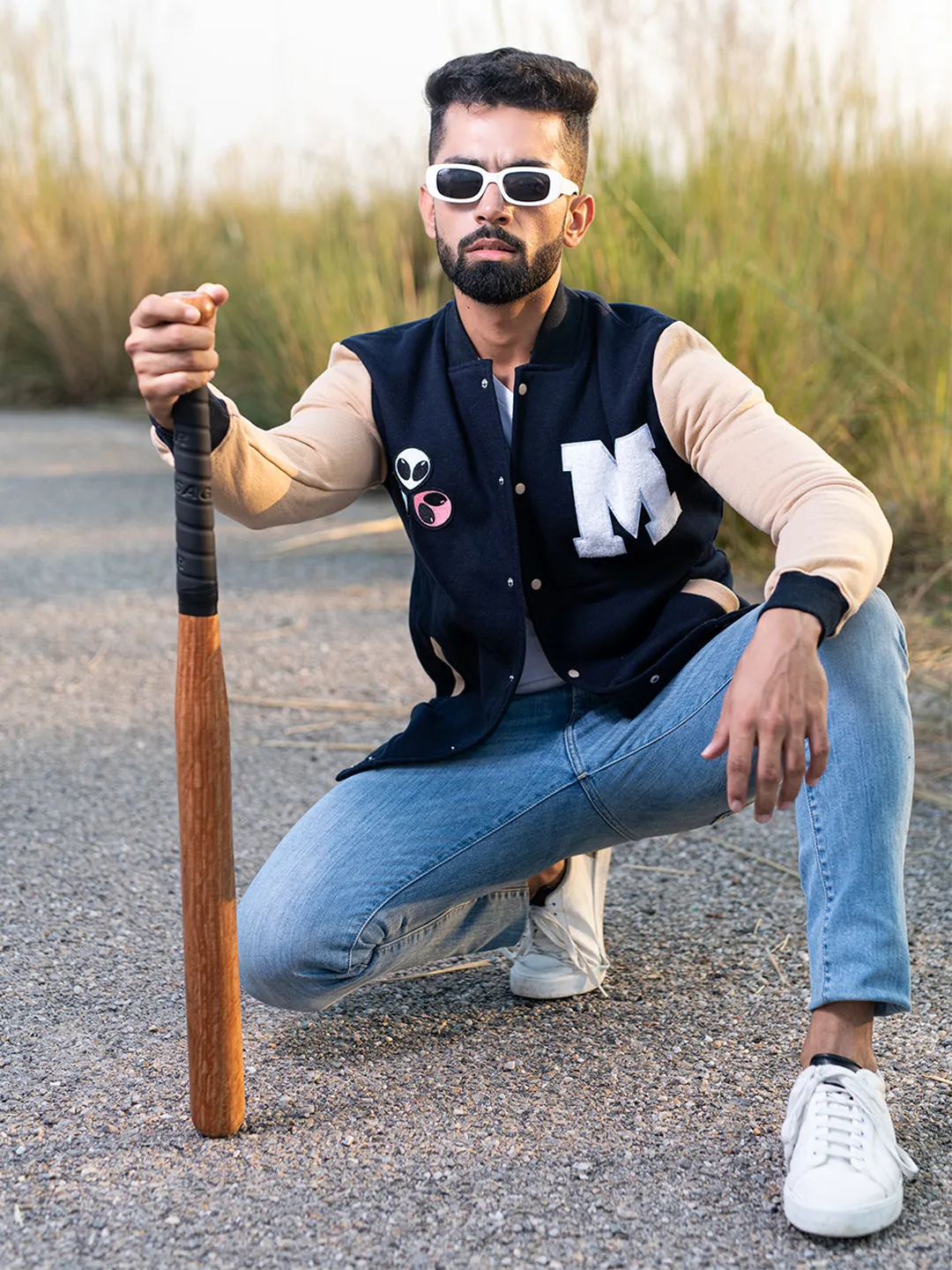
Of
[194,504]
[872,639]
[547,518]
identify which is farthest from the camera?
[547,518]

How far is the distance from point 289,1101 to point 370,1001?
32 cm

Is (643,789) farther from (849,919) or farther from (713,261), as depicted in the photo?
(713,261)

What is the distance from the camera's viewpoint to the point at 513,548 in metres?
1.95

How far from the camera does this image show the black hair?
1.96 m

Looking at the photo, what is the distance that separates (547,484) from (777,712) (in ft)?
1.72

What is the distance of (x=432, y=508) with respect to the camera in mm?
2002

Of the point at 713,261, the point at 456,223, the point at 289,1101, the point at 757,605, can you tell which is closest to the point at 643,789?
the point at 757,605

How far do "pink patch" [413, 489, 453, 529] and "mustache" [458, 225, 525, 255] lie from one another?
33 cm

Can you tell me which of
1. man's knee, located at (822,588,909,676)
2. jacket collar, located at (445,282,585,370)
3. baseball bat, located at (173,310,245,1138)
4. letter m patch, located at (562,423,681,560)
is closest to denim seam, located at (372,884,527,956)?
baseball bat, located at (173,310,245,1138)

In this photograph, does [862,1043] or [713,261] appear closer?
[862,1043]

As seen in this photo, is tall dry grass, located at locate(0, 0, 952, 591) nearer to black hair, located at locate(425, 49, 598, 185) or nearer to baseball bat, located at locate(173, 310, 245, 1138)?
black hair, located at locate(425, 49, 598, 185)

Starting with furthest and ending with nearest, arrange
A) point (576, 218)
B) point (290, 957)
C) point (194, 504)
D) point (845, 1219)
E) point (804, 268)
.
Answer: point (804, 268), point (576, 218), point (290, 957), point (194, 504), point (845, 1219)

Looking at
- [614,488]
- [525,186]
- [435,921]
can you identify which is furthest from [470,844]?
[525,186]

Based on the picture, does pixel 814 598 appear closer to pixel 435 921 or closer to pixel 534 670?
pixel 534 670
